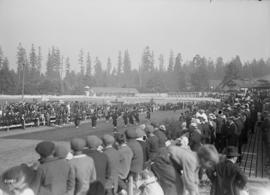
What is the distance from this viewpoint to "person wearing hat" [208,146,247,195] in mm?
4574

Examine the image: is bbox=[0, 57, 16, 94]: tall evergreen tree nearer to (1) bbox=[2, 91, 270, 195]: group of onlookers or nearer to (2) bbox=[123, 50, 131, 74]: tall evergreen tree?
(1) bbox=[2, 91, 270, 195]: group of onlookers

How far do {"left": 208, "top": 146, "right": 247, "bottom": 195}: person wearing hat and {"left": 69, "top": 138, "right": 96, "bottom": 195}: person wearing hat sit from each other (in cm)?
165

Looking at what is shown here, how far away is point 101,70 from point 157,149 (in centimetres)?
17115

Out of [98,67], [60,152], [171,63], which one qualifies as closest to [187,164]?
[60,152]

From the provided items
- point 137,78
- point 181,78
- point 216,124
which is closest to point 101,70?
point 137,78

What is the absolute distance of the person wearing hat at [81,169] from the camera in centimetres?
506

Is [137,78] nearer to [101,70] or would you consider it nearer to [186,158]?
[101,70]

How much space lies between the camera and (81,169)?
5.07 meters

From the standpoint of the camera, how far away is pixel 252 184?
8.82 metres

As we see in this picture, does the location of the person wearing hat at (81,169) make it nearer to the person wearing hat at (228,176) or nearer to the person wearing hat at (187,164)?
the person wearing hat at (187,164)

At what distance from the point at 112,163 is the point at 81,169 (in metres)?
0.84

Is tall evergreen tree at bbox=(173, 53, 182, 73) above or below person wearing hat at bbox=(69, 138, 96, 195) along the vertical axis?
above

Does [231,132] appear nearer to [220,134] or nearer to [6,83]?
[220,134]

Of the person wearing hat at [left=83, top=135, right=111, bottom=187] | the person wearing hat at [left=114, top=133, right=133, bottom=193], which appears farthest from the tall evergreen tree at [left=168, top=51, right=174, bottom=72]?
the person wearing hat at [left=83, top=135, right=111, bottom=187]
